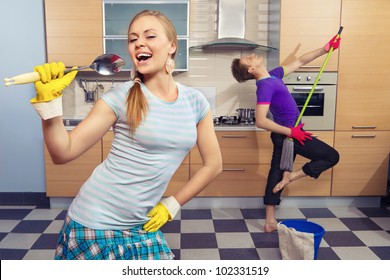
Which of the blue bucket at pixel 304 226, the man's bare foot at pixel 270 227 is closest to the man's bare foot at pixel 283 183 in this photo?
the man's bare foot at pixel 270 227

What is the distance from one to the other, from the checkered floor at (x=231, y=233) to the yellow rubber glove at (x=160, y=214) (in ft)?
4.57

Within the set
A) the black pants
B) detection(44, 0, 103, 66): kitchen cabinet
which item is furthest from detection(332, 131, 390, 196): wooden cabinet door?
detection(44, 0, 103, 66): kitchen cabinet

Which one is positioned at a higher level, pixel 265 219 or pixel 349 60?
pixel 349 60

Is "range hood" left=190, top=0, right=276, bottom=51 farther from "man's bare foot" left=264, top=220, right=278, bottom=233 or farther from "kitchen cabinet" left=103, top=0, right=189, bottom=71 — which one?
"man's bare foot" left=264, top=220, right=278, bottom=233

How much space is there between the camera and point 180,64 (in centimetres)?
341

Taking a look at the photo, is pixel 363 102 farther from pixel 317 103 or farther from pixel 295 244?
pixel 295 244

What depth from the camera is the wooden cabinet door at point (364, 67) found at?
3182 mm

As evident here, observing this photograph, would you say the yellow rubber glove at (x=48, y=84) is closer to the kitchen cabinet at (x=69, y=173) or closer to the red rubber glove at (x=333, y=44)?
the kitchen cabinet at (x=69, y=173)

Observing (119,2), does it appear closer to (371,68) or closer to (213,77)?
(213,77)

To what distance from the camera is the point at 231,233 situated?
2.87 meters

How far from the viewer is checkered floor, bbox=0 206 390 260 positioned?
99.7 inches

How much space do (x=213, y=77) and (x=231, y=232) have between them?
58.0 inches

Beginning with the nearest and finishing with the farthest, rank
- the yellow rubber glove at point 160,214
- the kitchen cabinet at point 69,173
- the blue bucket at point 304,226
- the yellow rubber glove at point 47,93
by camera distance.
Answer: the yellow rubber glove at point 47,93 → the yellow rubber glove at point 160,214 → the blue bucket at point 304,226 → the kitchen cabinet at point 69,173
